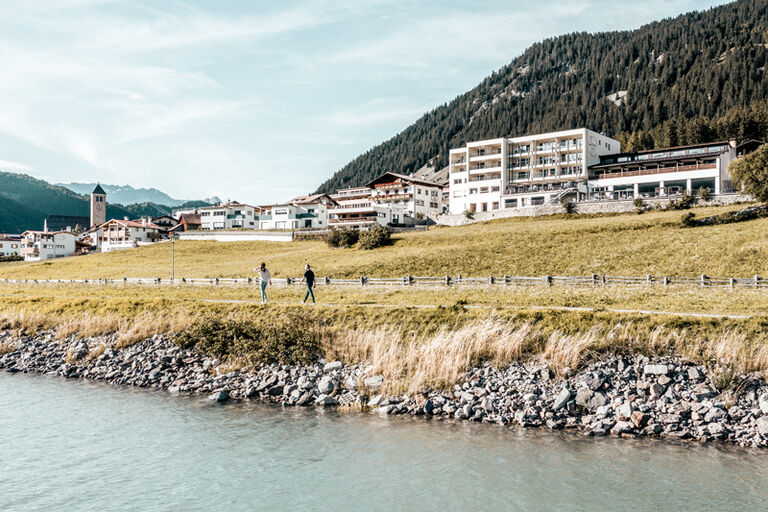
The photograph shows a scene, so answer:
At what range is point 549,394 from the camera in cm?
1839

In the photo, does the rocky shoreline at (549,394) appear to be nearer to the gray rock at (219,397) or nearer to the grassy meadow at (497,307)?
the gray rock at (219,397)

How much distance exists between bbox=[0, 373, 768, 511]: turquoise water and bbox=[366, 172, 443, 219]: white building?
324 feet

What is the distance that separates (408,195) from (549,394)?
339 feet

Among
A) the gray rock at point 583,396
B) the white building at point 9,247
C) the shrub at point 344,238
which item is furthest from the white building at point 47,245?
the gray rock at point 583,396

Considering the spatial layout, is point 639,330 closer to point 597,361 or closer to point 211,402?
point 597,361

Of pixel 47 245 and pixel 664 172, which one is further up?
pixel 664 172

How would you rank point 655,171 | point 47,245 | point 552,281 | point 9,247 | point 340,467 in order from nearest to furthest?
point 340,467
point 552,281
point 655,171
point 47,245
point 9,247

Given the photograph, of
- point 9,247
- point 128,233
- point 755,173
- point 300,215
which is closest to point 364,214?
point 300,215

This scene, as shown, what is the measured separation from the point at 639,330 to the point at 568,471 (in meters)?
8.54

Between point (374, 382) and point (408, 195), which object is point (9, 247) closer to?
point (408, 195)

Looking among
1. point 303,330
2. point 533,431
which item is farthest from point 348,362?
point 533,431

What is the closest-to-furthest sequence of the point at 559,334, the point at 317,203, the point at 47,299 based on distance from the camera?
the point at 559,334, the point at 47,299, the point at 317,203

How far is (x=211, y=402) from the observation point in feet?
67.6

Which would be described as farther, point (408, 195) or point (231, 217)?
point (231, 217)
